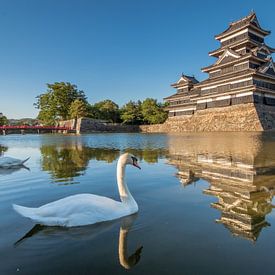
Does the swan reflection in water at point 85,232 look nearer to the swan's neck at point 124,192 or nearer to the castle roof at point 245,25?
the swan's neck at point 124,192

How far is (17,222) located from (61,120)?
6208cm

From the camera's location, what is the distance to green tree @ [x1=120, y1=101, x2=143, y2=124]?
57000 millimetres

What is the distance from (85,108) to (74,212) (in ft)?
175

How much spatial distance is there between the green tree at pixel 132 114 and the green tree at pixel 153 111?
2007mm

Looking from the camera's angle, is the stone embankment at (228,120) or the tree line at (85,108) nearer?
the stone embankment at (228,120)

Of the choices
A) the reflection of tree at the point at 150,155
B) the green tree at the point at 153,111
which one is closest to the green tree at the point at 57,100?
the green tree at the point at 153,111

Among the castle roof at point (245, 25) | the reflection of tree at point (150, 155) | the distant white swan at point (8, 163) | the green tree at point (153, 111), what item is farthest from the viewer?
the green tree at point (153, 111)

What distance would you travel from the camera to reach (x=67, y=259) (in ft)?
7.29

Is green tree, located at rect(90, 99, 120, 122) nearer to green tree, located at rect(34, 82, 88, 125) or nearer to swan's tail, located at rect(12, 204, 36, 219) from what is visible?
green tree, located at rect(34, 82, 88, 125)

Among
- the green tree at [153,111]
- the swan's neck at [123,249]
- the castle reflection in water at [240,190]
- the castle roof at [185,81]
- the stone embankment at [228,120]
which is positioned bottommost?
the swan's neck at [123,249]

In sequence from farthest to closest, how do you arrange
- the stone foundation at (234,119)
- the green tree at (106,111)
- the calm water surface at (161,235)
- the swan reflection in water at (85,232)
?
the green tree at (106,111)
the stone foundation at (234,119)
the swan reflection in water at (85,232)
the calm water surface at (161,235)

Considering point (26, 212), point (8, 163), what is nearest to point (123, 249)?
point (26, 212)

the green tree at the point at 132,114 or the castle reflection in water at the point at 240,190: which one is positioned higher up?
the green tree at the point at 132,114

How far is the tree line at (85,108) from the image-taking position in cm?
5466
